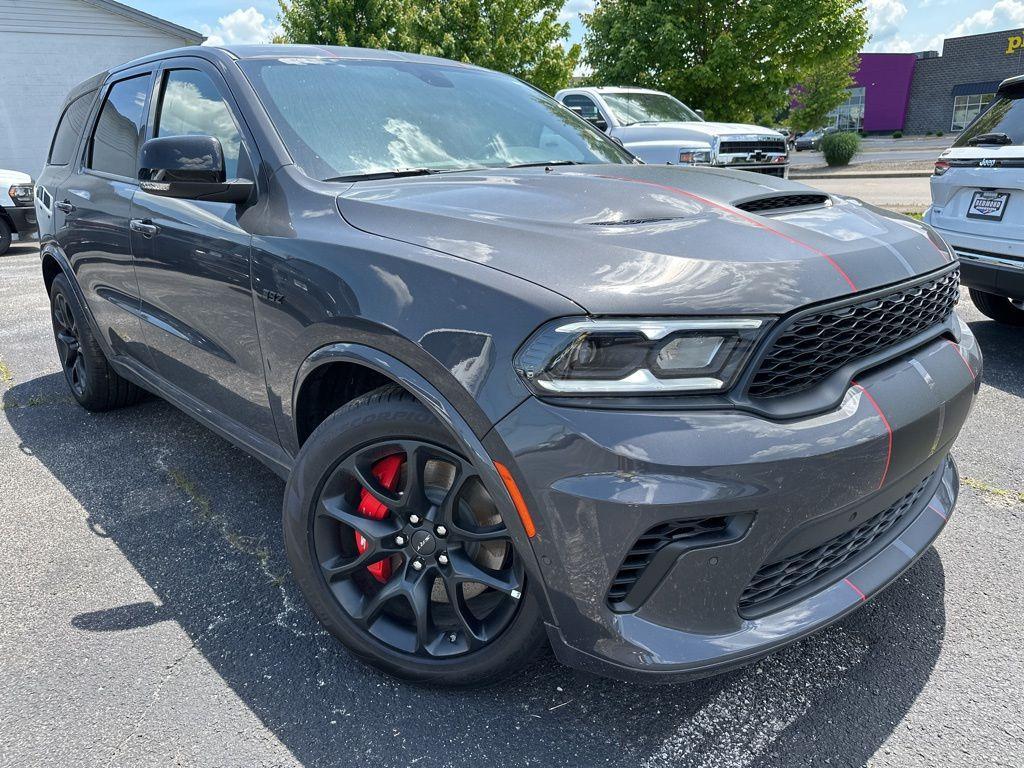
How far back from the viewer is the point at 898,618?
2277mm

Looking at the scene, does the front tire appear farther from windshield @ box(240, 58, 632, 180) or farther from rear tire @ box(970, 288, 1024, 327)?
rear tire @ box(970, 288, 1024, 327)

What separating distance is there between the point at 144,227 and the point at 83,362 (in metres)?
1.61

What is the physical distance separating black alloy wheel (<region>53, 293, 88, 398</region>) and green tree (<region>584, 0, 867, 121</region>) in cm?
1614

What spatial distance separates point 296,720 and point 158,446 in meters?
2.28

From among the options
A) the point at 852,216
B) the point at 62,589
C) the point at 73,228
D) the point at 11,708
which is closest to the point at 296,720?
the point at 11,708

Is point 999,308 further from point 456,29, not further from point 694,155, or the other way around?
point 456,29

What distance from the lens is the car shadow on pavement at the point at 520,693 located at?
185 cm

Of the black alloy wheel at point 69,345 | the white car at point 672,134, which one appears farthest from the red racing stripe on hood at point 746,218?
the white car at point 672,134

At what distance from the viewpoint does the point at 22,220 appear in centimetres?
1157

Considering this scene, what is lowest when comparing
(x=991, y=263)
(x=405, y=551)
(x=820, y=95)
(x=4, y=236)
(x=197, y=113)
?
(x=4, y=236)

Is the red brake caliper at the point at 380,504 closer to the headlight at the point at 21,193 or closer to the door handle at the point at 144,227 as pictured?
the door handle at the point at 144,227

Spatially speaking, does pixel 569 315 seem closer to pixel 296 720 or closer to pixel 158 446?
pixel 296 720

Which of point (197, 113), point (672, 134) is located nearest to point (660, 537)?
point (197, 113)

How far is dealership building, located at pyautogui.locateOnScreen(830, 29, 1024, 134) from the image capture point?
49656 mm
